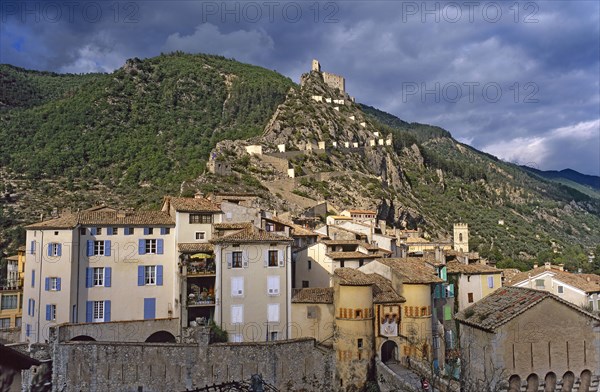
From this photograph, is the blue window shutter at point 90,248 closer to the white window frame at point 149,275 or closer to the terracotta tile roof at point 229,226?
the white window frame at point 149,275

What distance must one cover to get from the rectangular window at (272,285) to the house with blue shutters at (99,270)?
7.07 metres

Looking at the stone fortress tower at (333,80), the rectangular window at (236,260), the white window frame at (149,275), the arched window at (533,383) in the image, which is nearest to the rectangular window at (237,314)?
the rectangular window at (236,260)

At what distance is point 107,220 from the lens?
41531 mm

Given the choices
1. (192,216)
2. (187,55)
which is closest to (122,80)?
(187,55)

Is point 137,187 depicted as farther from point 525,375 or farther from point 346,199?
point 525,375

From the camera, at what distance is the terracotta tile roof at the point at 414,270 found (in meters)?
39.2

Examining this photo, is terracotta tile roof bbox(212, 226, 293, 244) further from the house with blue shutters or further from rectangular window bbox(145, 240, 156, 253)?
rectangular window bbox(145, 240, 156, 253)

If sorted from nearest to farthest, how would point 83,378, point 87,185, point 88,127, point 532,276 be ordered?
point 83,378 → point 532,276 → point 87,185 → point 88,127

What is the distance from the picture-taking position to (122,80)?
154750 mm

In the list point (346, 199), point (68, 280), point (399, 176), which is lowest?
point (68, 280)

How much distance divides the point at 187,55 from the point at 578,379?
19689 centimetres

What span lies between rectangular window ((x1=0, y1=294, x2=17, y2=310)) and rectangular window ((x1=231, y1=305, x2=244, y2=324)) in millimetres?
22539

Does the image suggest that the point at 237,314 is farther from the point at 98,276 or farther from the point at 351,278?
the point at 98,276

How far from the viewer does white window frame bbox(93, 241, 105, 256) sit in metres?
40.8
